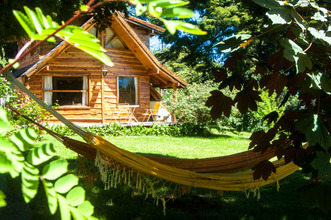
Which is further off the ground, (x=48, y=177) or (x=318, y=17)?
(x=318, y=17)

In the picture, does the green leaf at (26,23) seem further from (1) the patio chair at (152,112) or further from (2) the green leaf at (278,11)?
(1) the patio chair at (152,112)

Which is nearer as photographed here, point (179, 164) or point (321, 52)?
point (321, 52)

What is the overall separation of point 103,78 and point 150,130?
2.77 m

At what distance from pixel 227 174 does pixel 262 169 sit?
3.23 feet

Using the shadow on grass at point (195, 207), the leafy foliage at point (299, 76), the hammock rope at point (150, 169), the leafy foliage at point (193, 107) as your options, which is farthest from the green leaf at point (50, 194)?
the leafy foliage at point (193, 107)

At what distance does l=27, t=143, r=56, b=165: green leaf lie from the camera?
577 millimetres

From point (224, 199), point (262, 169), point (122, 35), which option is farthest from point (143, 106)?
point (262, 169)

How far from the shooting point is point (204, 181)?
2.81 meters

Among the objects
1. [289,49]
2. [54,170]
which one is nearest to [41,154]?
[54,170]

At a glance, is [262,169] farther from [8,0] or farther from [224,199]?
[8,0]

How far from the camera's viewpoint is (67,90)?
11609mm

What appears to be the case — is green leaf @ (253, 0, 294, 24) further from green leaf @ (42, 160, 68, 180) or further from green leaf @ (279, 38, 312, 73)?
green leaf @ (42, 160, 68, 180)

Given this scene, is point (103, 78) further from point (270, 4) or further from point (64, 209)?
point (64, 209)

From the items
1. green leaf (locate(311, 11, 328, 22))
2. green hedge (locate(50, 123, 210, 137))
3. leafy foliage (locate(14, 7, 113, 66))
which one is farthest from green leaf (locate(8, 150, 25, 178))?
green hedge (locate(50, 123, 210, 137))
